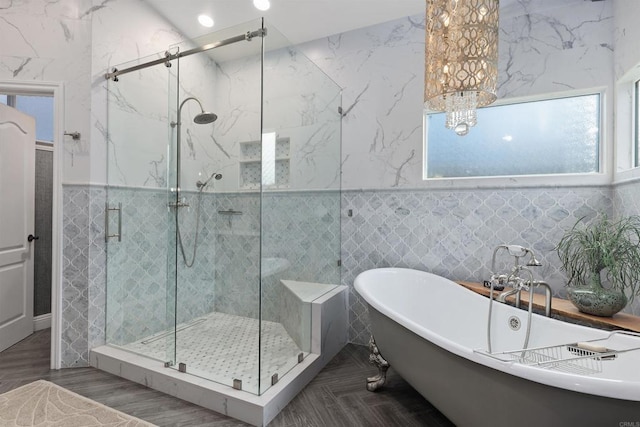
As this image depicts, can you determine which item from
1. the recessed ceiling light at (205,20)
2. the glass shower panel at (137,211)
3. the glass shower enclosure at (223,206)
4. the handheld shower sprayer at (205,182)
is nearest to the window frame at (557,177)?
the glass shower enclosure at (223,206)

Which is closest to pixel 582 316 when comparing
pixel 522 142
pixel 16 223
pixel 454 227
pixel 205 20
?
pixel 454 227

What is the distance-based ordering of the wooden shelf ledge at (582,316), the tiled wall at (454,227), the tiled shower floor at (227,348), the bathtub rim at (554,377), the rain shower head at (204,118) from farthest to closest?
the tiled wall at (454,227) < the rain shower head at (204,118) < the tiled shower floor at (227,348) < the wooden shelf ledge at (582,316) < the bathtub rim at (554,377)

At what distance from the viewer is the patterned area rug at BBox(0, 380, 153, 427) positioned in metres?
1.70

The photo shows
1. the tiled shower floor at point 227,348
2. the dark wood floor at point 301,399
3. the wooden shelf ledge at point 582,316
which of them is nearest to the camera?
the wooden shelf ledge at point 582,316

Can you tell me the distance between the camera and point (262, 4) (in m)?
2.62

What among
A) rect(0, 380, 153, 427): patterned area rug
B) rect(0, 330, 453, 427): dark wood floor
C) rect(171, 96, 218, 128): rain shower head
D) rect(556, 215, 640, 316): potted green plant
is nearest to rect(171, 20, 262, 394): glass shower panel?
rect(171, 96, 218, 128): rain shower head

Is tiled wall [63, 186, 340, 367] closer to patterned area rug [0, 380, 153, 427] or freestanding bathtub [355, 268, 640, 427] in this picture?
patterned area rug [0, 380, 153, 427]

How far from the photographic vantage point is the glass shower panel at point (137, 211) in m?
2.46

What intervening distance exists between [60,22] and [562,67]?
12.2 ft

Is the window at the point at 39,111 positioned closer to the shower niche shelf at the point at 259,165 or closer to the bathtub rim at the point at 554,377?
the shower niche shelf at the point at 259,165

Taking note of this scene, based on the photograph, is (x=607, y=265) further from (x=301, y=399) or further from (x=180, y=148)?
(x=180, y=148)

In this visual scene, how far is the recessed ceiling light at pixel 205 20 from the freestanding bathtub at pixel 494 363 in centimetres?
268

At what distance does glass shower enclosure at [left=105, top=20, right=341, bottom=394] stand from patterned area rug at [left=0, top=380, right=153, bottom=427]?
40 cm

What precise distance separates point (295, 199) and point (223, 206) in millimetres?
511
